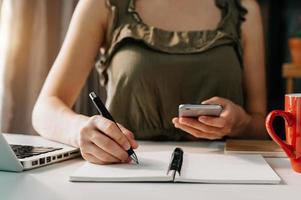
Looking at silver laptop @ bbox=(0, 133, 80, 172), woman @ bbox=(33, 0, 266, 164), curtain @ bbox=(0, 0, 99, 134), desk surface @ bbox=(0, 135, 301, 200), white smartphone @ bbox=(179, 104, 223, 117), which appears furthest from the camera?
curtain @ bbox=(0, 0, 99, 134)

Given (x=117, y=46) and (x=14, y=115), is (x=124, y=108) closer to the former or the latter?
(x=117, y=46)

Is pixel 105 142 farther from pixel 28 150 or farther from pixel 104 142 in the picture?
pixel 28 150

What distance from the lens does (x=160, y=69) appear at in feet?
3.65

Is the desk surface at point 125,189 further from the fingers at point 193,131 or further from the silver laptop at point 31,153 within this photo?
the fingers at point 193,131

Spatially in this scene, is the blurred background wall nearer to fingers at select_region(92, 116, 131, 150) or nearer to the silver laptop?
the silver laptop

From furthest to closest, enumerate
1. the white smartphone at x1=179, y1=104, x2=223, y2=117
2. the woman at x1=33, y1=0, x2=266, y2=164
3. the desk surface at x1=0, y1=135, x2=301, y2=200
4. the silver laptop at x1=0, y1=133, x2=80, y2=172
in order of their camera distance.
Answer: the woman at x1=33, y1=0, x2=266, y2=164 < the white smartphone at x1=179, y1=104, x2=223, y2=117 < the silver laptop at x1=0, y1=133, x2=80, y2=172 < the desk surface at x1=0, y1=135, x2=301, y2=200

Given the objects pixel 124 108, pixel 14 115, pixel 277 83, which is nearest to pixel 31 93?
pixel 14 115

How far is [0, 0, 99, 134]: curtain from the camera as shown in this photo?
Answer: 1.50 meters

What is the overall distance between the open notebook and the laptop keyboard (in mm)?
102

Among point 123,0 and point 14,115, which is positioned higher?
point 123,0

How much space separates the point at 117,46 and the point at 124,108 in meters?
0.15

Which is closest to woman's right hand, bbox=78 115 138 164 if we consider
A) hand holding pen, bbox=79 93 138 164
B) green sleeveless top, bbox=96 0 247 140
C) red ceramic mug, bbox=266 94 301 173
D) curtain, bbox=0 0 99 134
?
hand holding pen, bbox=79 93 138 164

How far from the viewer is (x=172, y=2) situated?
1.22 metres

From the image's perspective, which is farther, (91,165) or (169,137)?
(169,137)
